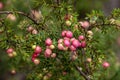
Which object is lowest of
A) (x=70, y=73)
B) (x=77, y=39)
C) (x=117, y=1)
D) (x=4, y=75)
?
(x=4, y=75)

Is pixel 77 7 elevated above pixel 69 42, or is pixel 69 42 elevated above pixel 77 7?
pixel 69 42

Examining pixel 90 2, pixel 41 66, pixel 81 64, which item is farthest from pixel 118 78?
pixel 90 2

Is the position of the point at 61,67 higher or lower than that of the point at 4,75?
higher

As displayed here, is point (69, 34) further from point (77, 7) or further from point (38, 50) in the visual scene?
point (77, 7)

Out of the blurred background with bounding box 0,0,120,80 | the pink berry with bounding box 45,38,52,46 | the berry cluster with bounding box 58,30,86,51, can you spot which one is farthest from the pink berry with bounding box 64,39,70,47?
the blurred background with bounding box 0,0,120,80

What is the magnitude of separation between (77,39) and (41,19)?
406mm

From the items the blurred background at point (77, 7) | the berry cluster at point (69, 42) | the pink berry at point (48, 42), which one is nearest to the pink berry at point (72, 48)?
the berry cluster at point (69, 42)

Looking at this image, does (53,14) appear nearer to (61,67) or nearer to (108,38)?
(61,67)

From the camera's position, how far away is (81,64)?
10.2 ft

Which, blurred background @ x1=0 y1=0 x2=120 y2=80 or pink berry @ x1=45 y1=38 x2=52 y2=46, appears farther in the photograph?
blurred background @ x1=0 y1=0 x2=120 y2=80

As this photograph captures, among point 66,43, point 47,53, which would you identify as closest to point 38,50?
point 47,53

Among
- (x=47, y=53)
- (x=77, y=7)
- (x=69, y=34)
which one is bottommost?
(x=77, y=7)

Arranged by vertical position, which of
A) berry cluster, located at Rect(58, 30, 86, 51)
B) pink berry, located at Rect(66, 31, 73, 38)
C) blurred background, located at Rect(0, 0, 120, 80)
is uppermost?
pink berry, located at Rect(66, 31, 73, 38)

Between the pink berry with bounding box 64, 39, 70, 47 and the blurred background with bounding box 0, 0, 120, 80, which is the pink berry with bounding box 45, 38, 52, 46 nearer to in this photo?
the pink berry with bounding box 64, 39, 70, 47
